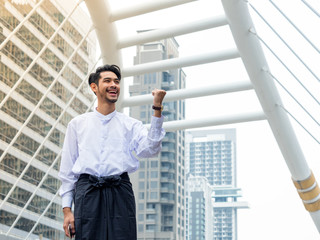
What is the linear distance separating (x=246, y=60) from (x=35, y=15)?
154 centimetres

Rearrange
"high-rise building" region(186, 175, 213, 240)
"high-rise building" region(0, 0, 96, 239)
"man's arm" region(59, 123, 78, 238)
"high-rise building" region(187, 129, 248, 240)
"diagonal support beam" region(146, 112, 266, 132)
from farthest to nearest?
"high-rise building" region(187, 129, 248, 240) < "high-rise building" region(186, 175, 213, 240) < "diagonal support beam" region(146, 112, 266, 132) < "high-rise building" region(0, 0, 96, 239) < "man's arm" region(59, 123, 78, 238)

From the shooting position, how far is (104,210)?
1.92 metres

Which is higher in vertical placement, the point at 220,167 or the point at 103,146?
the point at 220,167

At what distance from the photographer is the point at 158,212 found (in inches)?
1356

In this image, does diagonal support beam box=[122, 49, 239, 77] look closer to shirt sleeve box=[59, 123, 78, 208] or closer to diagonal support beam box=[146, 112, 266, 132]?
diagonal support beam box=[146, 112, 266, 132]

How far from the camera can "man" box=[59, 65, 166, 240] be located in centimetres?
191

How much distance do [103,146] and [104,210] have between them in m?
0.22

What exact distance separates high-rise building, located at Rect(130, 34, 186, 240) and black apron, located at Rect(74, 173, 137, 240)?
2757cm

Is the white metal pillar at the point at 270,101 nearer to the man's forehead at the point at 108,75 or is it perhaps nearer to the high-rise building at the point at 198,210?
the man's forehead at the point at 108,75

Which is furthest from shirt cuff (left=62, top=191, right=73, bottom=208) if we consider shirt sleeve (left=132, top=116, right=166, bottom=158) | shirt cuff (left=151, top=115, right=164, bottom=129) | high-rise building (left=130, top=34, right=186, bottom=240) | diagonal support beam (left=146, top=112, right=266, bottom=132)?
high-rise building (left=130, top=34, right=186, bottom=240)

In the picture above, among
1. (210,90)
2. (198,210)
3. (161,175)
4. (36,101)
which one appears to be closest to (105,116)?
(36,101)

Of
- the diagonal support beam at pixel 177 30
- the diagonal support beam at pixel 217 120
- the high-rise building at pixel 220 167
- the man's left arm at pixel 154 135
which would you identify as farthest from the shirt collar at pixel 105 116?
the high-rise building at pixel 220 167

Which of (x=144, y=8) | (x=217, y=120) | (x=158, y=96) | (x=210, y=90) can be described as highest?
(x=144, y=8)

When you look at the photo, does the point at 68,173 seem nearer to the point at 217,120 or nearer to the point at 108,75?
the point at 108,75
